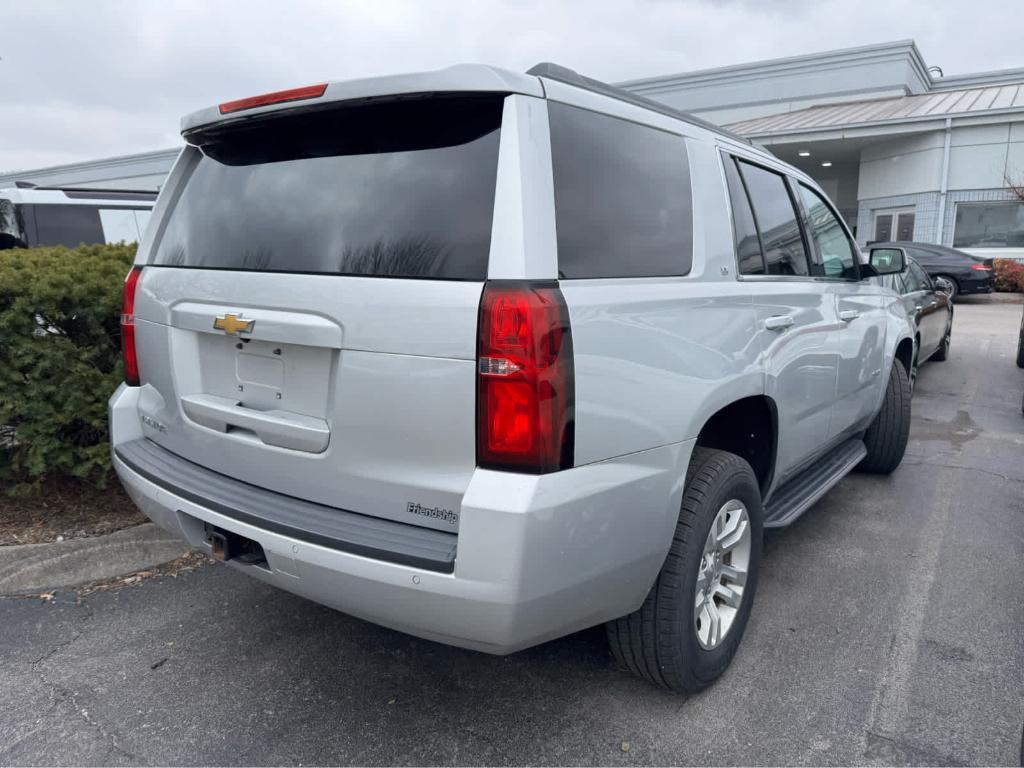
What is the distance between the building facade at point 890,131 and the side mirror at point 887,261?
16009 mm

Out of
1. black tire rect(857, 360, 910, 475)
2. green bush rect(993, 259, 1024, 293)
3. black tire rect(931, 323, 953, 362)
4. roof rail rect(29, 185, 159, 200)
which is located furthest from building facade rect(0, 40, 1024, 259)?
black tire rect(857, 360, 910, 475)

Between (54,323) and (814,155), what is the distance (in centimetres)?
2201

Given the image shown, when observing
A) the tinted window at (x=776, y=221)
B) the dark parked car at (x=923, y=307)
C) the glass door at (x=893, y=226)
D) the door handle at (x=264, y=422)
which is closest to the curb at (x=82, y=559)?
the door handle at (x=264, y=422)

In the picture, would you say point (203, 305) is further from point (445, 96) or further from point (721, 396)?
point (721, 396)

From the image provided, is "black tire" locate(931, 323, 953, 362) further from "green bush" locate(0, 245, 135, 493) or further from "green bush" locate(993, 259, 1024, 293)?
A: "green bush" locate(993, 259, 1024, 293)

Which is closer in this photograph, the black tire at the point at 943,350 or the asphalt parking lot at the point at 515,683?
the asphalt parking lot at the point at 515,683

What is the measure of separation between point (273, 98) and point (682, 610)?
2115 mm

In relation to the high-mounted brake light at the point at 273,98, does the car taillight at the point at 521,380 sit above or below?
below

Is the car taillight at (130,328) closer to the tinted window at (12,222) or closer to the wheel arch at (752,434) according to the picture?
the wheel arch at (752,434)

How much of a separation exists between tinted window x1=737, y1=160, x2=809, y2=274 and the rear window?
1.56 m

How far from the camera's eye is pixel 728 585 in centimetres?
288

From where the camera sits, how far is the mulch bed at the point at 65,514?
3.85m

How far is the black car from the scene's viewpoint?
55.8 ft

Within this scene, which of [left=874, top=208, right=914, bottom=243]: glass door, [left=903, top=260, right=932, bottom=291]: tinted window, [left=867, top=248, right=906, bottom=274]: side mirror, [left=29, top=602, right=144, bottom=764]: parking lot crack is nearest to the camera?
[left=29, top=602, right=144, bottom=764]: parking lot crack
